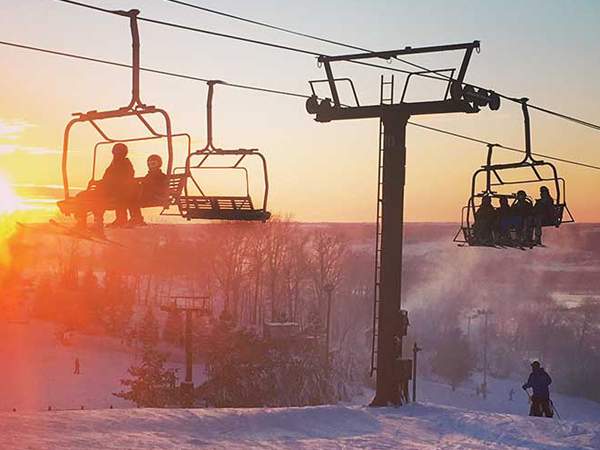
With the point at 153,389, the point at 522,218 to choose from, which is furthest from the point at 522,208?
the point at 153,389

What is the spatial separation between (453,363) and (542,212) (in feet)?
221

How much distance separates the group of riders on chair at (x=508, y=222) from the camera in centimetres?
1611

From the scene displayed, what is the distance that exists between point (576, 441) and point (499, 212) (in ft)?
17.0

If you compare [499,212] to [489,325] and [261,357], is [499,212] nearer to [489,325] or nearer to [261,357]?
[261,357]

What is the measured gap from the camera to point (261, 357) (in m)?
44.2

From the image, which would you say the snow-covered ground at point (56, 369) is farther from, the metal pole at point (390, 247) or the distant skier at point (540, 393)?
the metal pole at point (390, 247)

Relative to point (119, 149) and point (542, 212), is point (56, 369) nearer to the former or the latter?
point (542, 212)

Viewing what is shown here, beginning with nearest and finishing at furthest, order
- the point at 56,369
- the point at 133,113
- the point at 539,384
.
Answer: the point at 133,113
the point at 539,384
the point at 56,369

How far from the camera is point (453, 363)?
81.1 metres

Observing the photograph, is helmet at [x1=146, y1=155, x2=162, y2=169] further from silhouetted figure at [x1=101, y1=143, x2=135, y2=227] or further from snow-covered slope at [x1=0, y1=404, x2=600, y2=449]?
snow-covered slope at [x1=0, y1=404, x2=600, y2=449]

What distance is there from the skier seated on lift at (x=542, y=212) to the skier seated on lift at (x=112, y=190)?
905cm

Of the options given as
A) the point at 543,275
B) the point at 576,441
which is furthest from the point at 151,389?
the point at 543,275

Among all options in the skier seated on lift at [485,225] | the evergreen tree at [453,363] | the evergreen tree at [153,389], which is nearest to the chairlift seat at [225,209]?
the skier seated on lift at [485,225]

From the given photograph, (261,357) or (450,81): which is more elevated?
(450,81)
